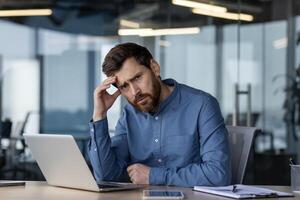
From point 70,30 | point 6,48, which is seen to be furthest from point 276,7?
point 6,48

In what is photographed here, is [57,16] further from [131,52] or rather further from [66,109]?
[131,52]

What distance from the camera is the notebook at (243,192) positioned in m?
2.36

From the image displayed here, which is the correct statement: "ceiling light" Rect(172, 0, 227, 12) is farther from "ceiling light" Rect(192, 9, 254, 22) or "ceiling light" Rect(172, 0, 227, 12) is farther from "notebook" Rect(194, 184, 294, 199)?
"notebook" Rect(194, 184, 294, 199)

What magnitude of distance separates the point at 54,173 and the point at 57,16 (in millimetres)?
4804

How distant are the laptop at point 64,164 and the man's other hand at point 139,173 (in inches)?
1.4

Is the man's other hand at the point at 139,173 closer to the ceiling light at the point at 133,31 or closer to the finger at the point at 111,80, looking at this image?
the finger at the point at 111,80

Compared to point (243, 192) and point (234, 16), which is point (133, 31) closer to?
point (234, 16)

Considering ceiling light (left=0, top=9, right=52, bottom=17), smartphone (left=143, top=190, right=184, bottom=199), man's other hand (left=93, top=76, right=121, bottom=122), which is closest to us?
smartphone (left=143, top=190, right=184, bottom=199)

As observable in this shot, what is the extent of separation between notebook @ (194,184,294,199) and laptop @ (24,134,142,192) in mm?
313

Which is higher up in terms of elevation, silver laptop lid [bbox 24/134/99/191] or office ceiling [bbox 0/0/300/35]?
office ceiling [bbox 0/0/300/35]

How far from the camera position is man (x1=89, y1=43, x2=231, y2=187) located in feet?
8.93

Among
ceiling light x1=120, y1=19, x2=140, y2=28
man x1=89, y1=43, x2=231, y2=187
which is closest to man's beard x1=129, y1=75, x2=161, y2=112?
man x1=89, y1=43, x2=231, y2=187

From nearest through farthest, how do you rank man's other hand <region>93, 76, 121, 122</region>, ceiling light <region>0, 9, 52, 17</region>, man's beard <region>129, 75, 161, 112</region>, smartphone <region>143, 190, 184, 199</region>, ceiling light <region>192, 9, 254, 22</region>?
1. smartphone <region>143, 190, 184, 199</region>
2. man's beard <region>129, 75, 161, 112</region>
3. man's other hand <region>93, 76, 121, 122</region>
4. ceiling light <region>192, 9, 254, 22</region>
5. ceiling light <region>0, 9, 52, 17</region>

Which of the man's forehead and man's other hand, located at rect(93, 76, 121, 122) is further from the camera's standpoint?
man's other hand, located at rect(93, 76, 121, 122)
